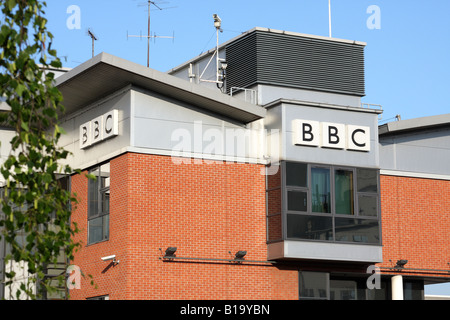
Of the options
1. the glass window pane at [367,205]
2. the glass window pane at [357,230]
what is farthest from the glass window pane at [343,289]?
the glass window pane at [367,205]

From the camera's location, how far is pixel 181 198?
2245cm

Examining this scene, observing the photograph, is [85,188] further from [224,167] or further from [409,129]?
[409,129]

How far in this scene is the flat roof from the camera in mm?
25734

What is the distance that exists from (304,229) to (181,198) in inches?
144

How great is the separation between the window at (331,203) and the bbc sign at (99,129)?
5.09 meters

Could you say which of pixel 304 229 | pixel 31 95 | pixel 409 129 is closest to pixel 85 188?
pixel 304 229

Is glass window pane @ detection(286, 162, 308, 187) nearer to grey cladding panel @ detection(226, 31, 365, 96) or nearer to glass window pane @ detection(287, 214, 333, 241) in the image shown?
glass window pane @ detection(287, 214, 333, 241)

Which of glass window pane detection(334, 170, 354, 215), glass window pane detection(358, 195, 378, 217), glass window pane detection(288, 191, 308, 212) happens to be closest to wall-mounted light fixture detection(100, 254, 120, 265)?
glass window pane detection(288, 191, 308, 212)

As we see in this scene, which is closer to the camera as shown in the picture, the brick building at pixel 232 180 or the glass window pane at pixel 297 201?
the brick building at pixel 232 180

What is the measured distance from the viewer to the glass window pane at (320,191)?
2287cm

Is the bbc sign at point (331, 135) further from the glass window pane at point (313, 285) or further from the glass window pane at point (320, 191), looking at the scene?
the glass window pane at point (313, 285)

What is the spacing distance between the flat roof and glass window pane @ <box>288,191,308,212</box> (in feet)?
14.9

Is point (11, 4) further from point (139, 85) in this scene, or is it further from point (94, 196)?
point (94, 196)

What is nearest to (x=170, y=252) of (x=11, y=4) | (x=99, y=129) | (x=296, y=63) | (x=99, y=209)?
(x=99, y=209)
